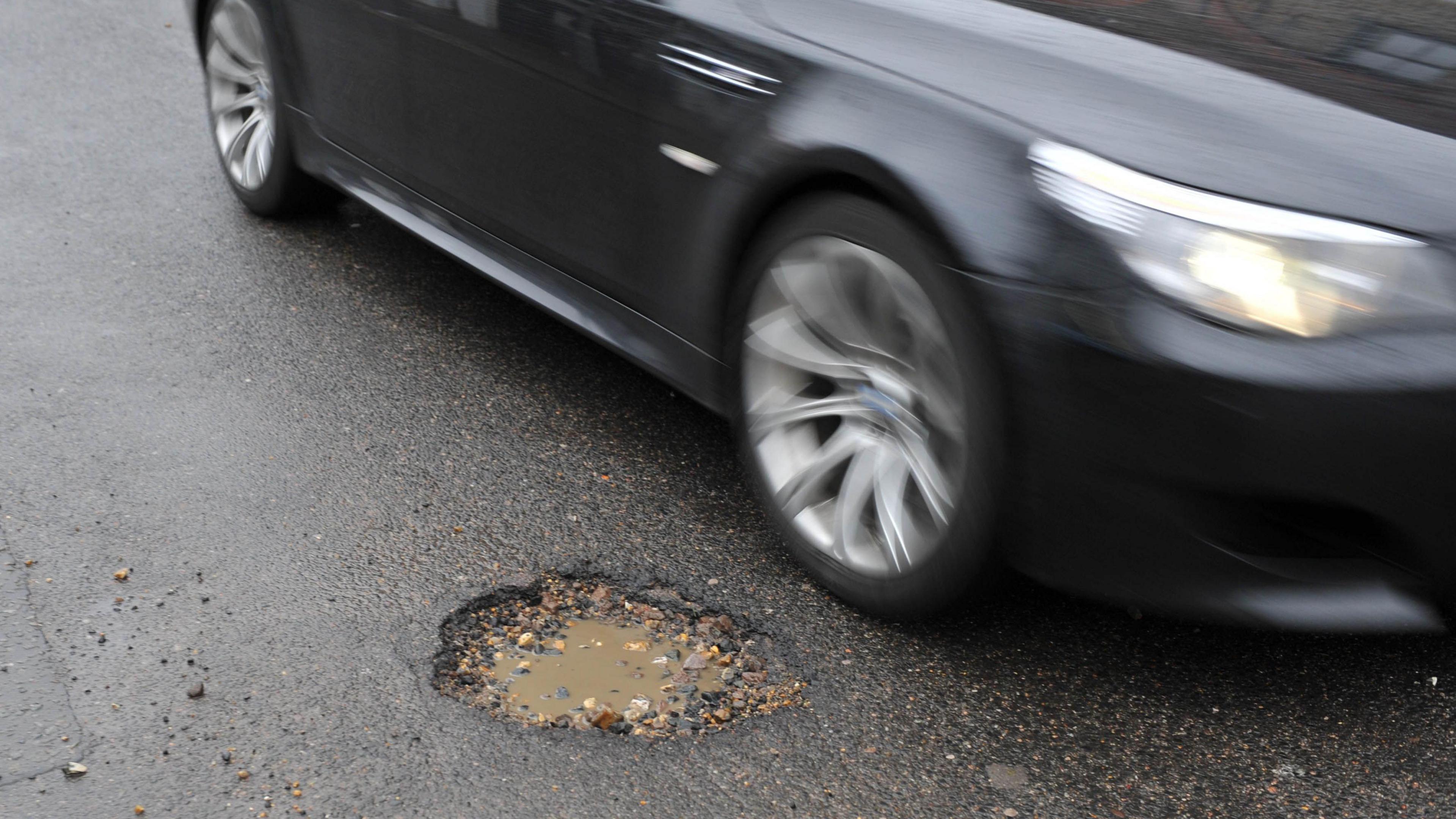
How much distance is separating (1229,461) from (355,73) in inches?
112

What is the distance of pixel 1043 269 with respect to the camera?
2.18 meters

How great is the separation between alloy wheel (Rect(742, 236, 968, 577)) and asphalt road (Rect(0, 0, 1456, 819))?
19 cm

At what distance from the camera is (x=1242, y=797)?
2.27 metres

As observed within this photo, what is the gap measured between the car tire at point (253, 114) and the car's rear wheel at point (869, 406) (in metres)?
2.38

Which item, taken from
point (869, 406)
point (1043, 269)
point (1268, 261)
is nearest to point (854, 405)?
point (869, 406)

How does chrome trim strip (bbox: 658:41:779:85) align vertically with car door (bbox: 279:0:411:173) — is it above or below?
above

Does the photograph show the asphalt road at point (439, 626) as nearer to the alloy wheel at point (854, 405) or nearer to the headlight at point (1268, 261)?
the alloy wheel at point (854, 405)

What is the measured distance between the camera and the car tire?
4422mm

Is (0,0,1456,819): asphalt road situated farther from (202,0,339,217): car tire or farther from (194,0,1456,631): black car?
(202,0,339,217): car tire

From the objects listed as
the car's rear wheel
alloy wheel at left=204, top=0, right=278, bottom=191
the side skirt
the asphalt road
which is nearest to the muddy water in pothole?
the asphalt road

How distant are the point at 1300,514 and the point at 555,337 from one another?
2.44 metres

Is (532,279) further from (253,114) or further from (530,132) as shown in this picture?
(253,114)

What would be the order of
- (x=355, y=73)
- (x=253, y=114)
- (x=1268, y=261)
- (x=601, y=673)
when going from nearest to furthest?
(x=1268, y=261)
(x=601, y=673)
(x=355, y=73)
(x=253, y=114)

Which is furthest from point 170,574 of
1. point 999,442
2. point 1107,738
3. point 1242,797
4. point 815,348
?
point 1242,797
